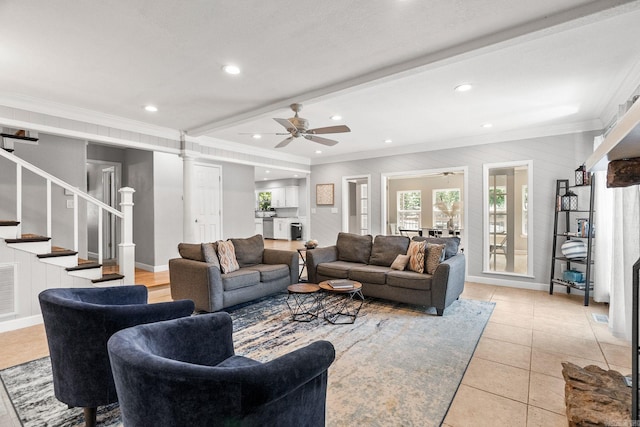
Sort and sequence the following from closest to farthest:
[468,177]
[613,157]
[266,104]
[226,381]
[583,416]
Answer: [226,381] → [613,157] → [583,416] → [266,104] → [468,177]

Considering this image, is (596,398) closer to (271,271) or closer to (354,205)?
(271,271)

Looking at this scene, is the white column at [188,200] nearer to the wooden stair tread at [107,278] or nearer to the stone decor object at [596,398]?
the wooden stair tread at [107,278]

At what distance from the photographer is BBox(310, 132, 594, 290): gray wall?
480 cm

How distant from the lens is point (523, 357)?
2709mm

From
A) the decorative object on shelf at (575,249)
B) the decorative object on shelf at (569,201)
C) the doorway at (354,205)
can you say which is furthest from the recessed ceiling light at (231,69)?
the decorative object on shelf at (575,249)

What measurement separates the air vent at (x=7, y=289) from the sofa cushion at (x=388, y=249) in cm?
437

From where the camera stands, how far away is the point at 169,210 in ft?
19.7

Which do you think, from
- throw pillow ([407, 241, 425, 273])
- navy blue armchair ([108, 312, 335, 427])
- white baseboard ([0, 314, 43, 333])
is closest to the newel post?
white baseboard ([0, 314, 43, 333])

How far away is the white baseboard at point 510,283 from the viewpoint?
4.97 m

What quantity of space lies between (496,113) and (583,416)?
4.00m

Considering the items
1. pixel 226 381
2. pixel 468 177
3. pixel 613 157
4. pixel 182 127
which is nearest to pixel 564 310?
pixel 468 177

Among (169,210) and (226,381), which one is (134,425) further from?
(169,210)

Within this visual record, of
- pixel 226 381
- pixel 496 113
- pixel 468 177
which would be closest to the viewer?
pixel 226 381

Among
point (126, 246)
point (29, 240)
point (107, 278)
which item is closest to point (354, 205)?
point (126, 246)
